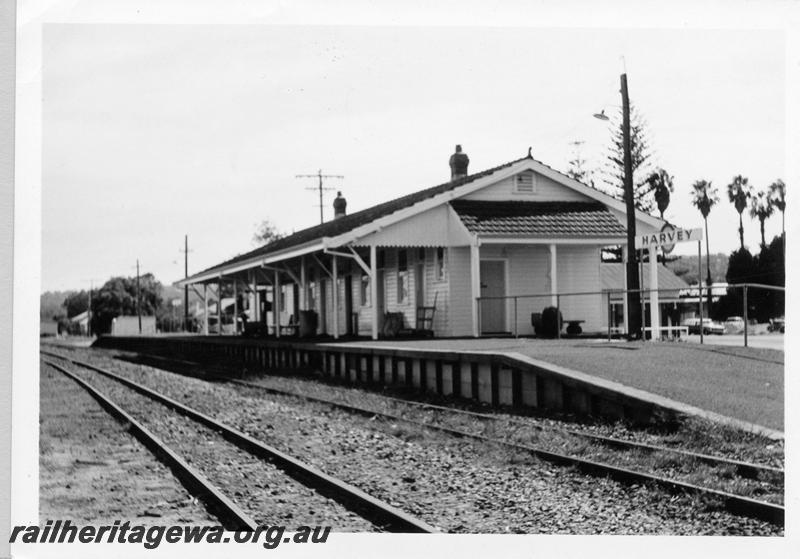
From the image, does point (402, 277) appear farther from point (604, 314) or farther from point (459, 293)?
point (604, 314)

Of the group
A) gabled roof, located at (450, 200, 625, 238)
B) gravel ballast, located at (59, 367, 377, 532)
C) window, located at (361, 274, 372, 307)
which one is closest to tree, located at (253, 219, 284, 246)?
window, located at (361, 274, 372, 307)

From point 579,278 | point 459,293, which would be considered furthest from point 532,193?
point 459,293

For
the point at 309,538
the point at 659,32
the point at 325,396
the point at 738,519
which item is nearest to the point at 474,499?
the point at 309,538

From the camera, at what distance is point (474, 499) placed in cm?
769

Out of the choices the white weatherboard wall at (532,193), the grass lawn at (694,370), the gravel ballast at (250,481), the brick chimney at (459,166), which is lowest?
the gravel ballast at (250,481)

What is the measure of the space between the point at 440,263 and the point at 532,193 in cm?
259

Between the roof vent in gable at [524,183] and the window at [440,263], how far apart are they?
2.18 m

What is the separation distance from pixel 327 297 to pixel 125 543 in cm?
2015

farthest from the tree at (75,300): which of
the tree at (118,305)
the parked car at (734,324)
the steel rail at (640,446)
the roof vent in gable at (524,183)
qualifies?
the parked car at (734,324)

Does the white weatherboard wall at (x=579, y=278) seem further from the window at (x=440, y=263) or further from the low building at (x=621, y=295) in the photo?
the window at (x=440, y=263)

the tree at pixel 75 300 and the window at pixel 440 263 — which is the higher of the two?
the window at pixel 440 263

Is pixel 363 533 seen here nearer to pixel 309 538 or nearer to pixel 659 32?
pixel 309 538

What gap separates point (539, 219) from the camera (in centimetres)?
2025

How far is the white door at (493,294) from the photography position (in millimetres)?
20562
